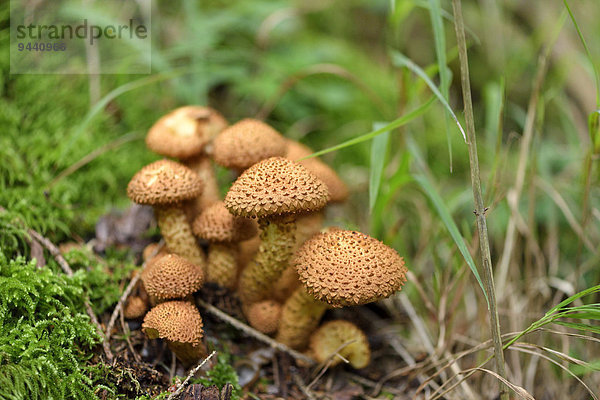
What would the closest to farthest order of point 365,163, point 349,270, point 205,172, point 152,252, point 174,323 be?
1. point 349,270
2. point 174,323
3. point 152,252
4. point 205,172
5. point 365,163

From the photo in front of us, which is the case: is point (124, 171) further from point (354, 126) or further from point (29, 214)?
point (354, 126)

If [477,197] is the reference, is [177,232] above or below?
below

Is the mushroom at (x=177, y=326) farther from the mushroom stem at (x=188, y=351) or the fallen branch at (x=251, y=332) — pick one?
the fallen branch at (x=251, y=332)

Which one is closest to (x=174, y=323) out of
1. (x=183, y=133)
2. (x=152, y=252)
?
(x=152, y=252)

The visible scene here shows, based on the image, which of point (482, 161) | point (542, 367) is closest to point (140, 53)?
point (482, 161)

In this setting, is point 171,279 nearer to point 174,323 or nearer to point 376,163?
point 174,323
